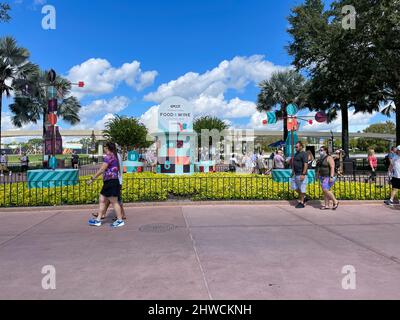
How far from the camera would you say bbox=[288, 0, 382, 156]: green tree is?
63.3 ft

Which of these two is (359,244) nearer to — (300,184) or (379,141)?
(300,184)

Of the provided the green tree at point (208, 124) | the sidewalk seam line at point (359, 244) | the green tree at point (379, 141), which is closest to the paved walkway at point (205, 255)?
the sidewalk seam line at point (359, 244)

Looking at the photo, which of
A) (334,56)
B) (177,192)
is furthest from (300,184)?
(334,56)

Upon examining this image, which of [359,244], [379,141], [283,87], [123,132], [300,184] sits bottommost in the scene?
[359,244]

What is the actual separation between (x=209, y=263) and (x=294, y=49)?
23.6 m

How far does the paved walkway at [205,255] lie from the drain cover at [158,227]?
0.07ft

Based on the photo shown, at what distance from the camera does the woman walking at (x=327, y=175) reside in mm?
8539

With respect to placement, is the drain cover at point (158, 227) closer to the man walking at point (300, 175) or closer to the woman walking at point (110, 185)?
the woman walking at point (110, 185)

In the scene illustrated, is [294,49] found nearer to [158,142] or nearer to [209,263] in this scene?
[158,142]

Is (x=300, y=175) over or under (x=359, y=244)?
over

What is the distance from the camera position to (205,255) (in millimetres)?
4930

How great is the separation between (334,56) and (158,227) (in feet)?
59.2
